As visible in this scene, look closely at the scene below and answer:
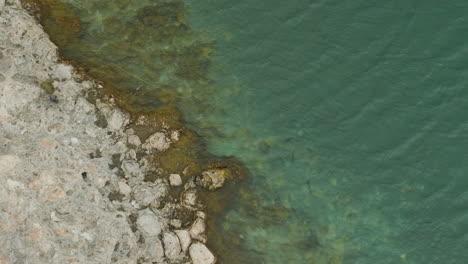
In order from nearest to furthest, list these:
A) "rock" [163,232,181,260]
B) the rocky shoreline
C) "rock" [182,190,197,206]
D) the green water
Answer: the rocky shoreline < "rock" [163,232,181,260] < "rock" [182,190,197,206] < the green water

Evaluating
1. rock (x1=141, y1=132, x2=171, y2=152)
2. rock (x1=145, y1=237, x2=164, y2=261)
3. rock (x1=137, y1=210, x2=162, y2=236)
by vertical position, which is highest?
rock (x1=141, y1=132, x2=171, y2=152)

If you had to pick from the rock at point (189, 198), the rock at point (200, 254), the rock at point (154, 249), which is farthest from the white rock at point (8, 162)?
the rock at point (200, 254)

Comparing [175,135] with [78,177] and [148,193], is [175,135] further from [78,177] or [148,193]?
[78,177]

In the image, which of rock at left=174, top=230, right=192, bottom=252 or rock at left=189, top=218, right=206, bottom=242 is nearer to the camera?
rock at left=174, top=230, right=192, bottom=252

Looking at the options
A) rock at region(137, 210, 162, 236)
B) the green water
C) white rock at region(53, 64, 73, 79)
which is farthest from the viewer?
white rock at region(53, 64, 73, 79)

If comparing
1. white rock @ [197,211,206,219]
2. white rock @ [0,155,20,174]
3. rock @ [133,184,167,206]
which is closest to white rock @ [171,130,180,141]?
rock @ [133,184,167,206]

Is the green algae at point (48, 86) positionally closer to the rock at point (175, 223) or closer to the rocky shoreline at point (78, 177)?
the rocky shoreline at point (78, 177)

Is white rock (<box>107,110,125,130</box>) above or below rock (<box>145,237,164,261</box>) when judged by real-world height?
above

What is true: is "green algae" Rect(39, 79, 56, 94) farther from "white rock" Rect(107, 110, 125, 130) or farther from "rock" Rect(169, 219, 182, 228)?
"rock" Rect(169, 219, 182, 228)
